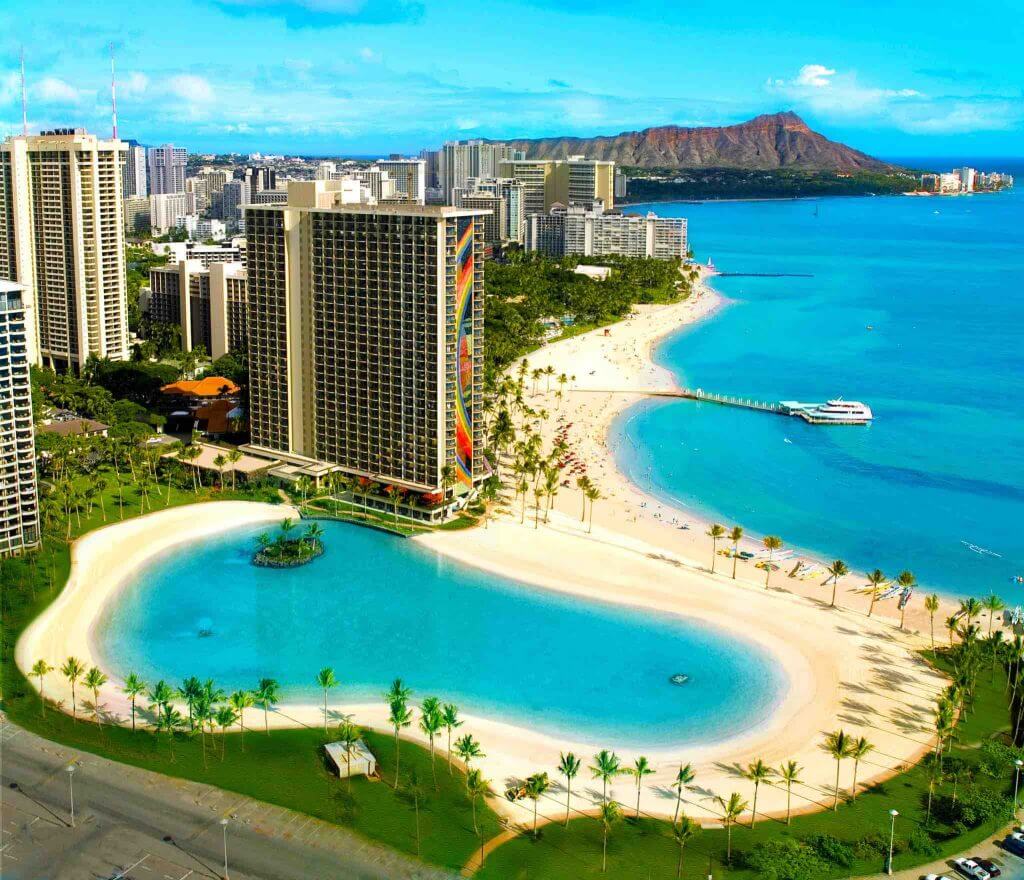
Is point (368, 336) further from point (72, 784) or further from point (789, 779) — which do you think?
point (789, 779)

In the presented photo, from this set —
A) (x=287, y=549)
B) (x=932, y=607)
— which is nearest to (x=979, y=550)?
(x=932, y=607)

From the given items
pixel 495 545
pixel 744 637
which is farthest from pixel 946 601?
pixel 495 545

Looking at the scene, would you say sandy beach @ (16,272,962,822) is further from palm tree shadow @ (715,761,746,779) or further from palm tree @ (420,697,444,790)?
palm tree @ (420,697,444,790)

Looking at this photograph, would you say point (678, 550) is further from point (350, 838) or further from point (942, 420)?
point (942, 420)

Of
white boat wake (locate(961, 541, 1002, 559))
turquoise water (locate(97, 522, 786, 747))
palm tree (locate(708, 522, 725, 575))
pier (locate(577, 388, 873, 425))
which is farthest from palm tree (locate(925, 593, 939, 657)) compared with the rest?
pier (locate(577, 388, 873, 425))

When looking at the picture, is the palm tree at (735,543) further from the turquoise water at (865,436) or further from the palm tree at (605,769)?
the palm tree at (605,769)

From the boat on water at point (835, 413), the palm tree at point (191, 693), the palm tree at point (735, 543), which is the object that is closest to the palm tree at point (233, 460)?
the palm tree at point (191, 693)
